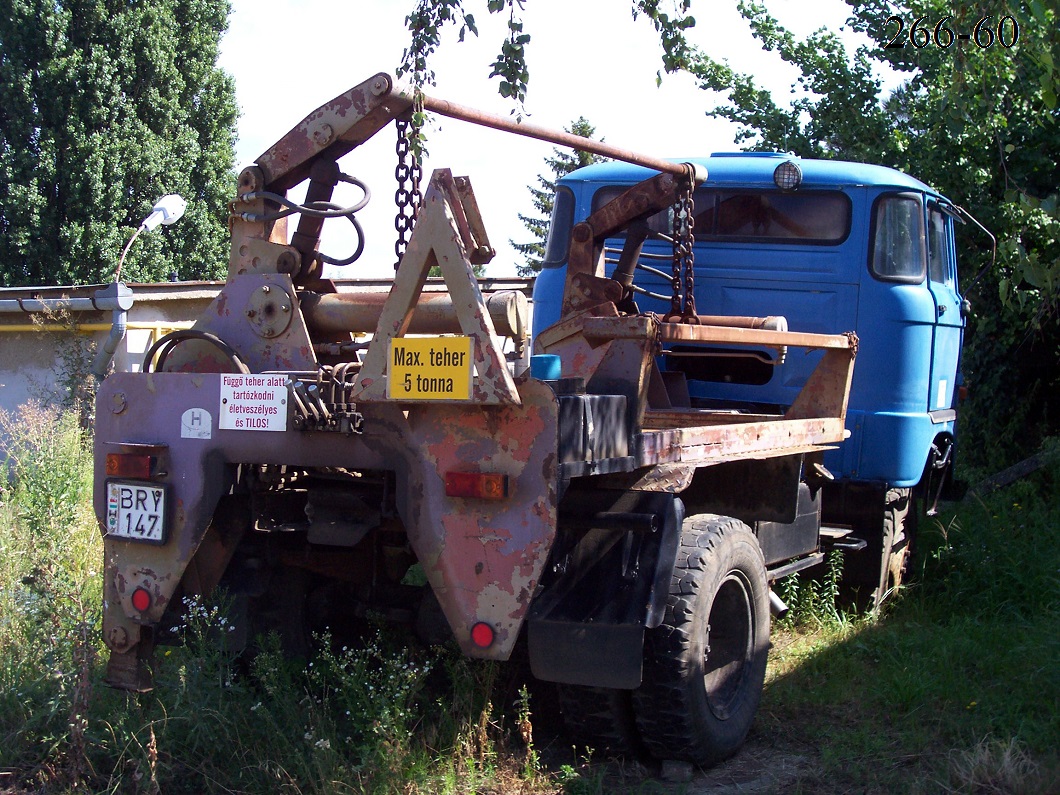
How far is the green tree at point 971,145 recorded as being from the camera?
9.62m

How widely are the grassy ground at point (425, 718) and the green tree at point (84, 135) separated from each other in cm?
1823

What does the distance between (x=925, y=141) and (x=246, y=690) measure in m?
8.69

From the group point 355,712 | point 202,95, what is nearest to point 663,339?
point 355,712

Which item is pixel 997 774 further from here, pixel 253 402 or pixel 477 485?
pixel 253 402

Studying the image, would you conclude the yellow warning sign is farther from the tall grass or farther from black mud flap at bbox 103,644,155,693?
the tall grass

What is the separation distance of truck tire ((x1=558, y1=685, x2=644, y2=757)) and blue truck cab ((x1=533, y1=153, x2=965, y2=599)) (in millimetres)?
2479

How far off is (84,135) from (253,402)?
20.8m

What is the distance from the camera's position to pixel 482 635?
3398mm

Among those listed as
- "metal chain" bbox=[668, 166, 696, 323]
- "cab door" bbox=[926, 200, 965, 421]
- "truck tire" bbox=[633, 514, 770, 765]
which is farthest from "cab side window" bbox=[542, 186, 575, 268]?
"truck tire" bbox=[633, 514, 770, 765]

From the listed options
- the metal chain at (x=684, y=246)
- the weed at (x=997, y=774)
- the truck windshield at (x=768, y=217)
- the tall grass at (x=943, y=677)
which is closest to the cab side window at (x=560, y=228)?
the truck windshield at (x=768, y=217)

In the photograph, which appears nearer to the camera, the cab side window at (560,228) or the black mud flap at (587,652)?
the black mud flap at (587,652)

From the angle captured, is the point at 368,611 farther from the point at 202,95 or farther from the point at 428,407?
the point at 202,95

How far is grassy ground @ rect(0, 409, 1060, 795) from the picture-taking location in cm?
360

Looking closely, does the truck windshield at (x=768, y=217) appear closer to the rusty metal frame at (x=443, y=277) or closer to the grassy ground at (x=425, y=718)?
the grassy ground at (x=425, y=718)
